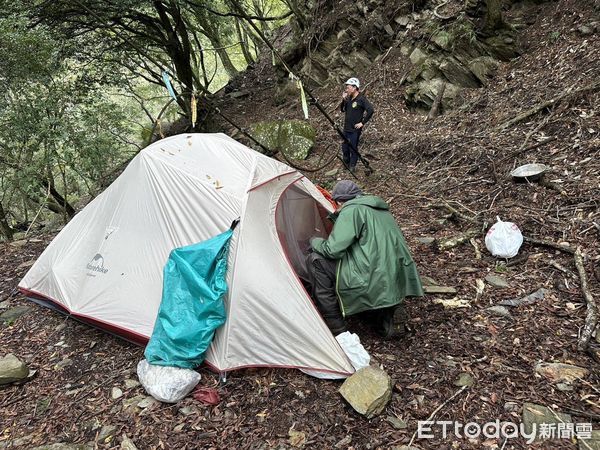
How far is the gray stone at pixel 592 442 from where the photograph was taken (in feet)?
8.28

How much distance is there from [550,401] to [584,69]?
6.51 m

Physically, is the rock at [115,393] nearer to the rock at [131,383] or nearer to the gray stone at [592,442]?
the rock at [131,383]

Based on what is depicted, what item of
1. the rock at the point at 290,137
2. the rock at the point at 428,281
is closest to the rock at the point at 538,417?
the rock at the point at 428,281

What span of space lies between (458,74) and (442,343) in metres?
7.35

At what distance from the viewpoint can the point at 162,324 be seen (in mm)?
3523

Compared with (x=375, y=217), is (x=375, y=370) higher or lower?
lower

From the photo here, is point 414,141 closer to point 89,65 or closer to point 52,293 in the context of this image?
point 52,293

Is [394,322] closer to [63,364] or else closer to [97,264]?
[97,264]

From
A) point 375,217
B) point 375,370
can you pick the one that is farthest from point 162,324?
point 375,217

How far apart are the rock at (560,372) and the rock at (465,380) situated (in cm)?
53

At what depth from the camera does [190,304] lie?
3531mm

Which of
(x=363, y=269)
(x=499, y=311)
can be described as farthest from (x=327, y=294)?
(x=499, y=311)

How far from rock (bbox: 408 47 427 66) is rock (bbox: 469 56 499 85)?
4.00 feet

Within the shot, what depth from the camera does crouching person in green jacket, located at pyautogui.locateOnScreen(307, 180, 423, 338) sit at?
11.2ft
